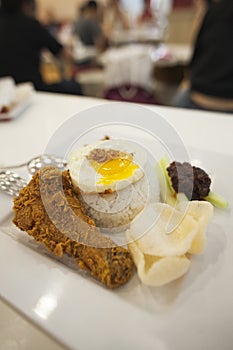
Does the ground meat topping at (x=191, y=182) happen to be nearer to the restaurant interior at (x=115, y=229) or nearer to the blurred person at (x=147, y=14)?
the restaurant interior at (x=115, y=229)

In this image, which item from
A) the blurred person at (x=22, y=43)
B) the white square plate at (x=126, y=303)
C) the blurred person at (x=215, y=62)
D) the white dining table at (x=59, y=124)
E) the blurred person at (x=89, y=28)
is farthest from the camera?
the blurred person at (x=89, y=28)

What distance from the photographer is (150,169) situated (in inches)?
30.1

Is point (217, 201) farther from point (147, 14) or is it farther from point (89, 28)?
point (147, 14)

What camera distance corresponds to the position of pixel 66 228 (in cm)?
59

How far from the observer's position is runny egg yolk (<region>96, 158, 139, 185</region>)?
0.67 m

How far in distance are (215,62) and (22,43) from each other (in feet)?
4.31

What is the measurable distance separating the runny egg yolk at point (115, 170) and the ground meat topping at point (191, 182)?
4.2 inches

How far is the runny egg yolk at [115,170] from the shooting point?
67 cm

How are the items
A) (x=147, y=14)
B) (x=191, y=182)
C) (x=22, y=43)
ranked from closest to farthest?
(x=191, y=182), (x=22, y=43), (x=147, y=14)

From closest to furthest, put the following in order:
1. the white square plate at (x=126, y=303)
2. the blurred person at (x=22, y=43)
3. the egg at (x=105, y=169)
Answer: the white square plate at (x=126, y=303) < the egg at (x=105, y=169) < the blurred person at (x=22, y=43)

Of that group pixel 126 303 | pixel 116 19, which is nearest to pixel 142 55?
pixel 116 19

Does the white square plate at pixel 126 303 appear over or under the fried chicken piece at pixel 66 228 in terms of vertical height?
under

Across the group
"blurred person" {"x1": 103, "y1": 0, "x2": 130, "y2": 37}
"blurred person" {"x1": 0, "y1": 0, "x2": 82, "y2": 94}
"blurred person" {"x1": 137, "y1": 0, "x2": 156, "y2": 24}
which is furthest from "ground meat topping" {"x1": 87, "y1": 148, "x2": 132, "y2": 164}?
"blurred person" {"x1": 137, "y1": 0, "x2": 156, "y2": 24}

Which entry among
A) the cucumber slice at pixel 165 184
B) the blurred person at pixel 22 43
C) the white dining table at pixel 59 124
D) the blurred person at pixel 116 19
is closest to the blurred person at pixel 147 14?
the blurred person at pixel 116 19
